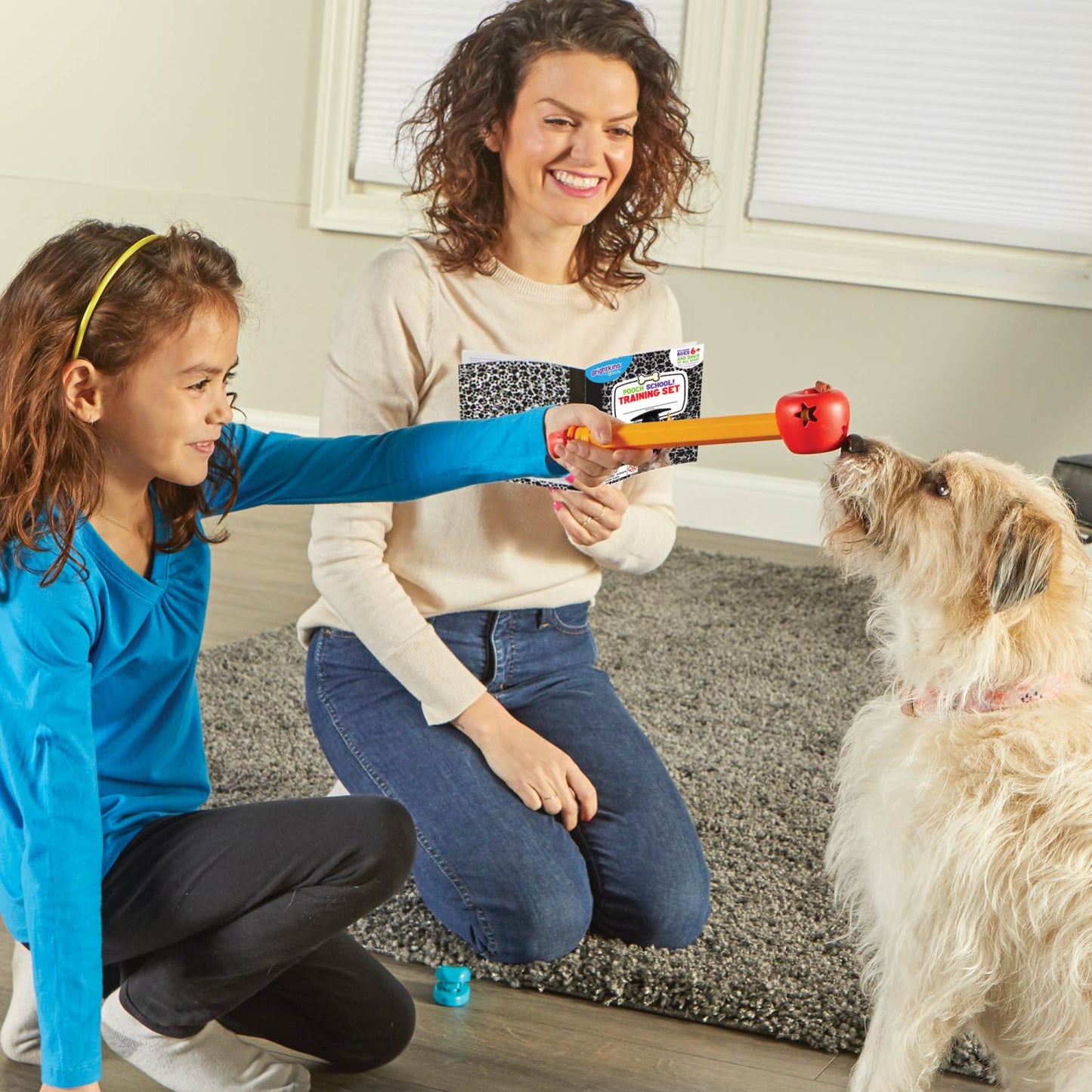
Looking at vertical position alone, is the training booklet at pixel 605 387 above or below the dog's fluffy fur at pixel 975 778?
above

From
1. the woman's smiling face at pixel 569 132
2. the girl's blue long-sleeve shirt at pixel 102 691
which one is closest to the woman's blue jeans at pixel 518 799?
the girl's blue long-sleeve shirt at pixel 102 691

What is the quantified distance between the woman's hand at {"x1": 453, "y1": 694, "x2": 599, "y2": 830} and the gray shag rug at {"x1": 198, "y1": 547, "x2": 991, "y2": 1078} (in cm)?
21

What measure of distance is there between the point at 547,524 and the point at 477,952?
0.57 metres

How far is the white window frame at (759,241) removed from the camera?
4055mm

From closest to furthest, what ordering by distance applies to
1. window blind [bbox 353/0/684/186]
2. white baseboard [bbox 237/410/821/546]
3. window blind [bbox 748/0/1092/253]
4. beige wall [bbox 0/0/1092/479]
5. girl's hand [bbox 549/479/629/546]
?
girl's hand [bbox 549/479/629/546]
window blind [bbox 748/0/1092/253]
beige wall [bbox 0/0/1092/479]
white baseboard [bbox 237/410/821/546]
window blind [bbox 353/0/684/186]

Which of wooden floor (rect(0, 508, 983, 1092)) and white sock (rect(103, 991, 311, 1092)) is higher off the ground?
white sock (rect(103, 991, 311, 1092))

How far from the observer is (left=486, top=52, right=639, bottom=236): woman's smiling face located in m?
1.69

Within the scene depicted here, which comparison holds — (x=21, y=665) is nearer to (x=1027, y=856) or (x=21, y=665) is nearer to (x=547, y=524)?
(x=547, y=524)

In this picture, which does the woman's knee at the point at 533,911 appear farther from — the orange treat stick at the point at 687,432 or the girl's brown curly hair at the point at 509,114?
the girl's brown curly hair at the point at 509,114

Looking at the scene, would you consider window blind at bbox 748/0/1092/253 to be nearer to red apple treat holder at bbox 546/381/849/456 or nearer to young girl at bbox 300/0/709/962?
young girl at bbox 300/0/709/962

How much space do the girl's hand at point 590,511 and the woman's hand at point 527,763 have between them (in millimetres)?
244

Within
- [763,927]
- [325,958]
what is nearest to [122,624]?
[325,958]

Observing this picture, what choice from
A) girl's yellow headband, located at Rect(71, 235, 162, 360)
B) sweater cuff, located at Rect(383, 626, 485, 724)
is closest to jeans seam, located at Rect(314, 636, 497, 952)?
sweater cuff, located at Rect(383, 626, 485, 724)

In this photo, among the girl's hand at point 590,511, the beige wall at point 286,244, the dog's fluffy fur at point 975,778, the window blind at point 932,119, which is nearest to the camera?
the dog's fluffy fur at point 975,778
